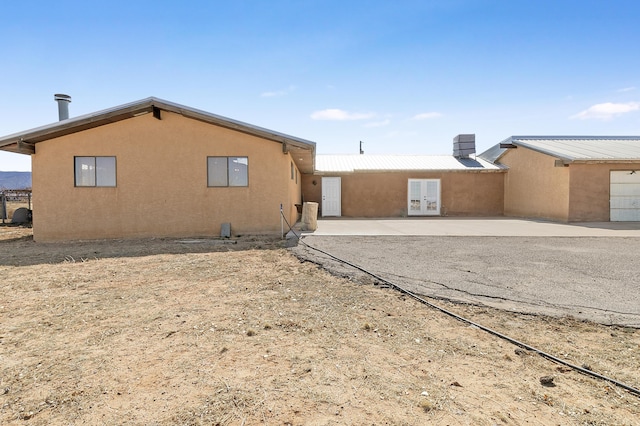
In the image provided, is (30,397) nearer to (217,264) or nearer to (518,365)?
(518,365)

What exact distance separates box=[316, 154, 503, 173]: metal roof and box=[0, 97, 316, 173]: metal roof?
7.87m

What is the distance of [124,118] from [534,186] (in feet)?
57.1

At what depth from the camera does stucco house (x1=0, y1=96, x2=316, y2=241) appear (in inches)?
430

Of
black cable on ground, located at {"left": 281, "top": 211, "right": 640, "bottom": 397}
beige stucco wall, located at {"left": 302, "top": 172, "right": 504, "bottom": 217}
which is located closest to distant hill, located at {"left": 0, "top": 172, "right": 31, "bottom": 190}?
beige stucco wall, located at {"left": 302, "top": 172, "right": 504, "bottom": 217}

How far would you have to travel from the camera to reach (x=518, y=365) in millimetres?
2982

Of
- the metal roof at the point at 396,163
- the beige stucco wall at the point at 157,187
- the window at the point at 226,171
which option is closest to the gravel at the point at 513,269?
the beige stucco wall at the point at 157,187

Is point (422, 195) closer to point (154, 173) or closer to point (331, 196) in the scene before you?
point (331, 196)

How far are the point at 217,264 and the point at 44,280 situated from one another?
111 inches

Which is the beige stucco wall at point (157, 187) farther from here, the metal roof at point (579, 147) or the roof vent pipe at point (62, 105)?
the metal roof at point (579, 147)

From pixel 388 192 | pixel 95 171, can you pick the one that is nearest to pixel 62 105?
pixel 95 171

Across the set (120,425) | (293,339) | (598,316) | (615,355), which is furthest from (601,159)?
(120,425)

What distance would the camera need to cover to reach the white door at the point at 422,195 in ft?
63.2

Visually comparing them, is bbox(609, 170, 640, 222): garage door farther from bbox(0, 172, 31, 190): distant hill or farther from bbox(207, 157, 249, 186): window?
bbox(0, 172, 31, 190): distant hill

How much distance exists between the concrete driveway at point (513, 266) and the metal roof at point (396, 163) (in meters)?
8.03
